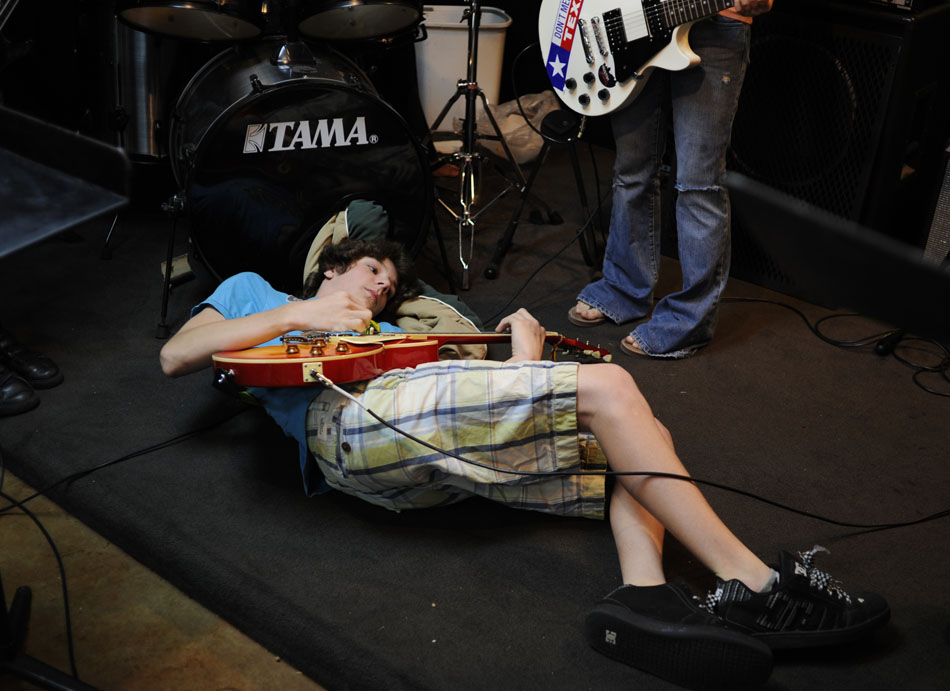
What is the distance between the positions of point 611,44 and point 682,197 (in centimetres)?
41

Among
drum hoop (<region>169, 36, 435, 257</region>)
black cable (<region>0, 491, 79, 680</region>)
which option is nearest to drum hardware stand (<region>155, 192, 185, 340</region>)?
drum hoop (<region>169, 36, 435, 257</region>)

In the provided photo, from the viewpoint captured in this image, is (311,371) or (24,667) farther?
(311,371)

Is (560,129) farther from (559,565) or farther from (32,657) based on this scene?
(32,657)

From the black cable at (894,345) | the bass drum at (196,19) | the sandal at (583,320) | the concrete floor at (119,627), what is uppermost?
the bass drum at (196,19)

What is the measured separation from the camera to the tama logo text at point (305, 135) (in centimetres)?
229

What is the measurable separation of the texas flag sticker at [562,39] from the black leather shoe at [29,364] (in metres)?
1.45

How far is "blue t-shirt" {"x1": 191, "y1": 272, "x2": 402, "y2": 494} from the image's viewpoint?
169 cm

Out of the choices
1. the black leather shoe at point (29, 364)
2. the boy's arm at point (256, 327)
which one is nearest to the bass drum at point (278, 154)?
the black leather shoe at point (29, 364)

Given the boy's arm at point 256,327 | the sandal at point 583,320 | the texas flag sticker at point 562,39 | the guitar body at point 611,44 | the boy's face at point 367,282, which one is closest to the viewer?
the boy's arm at point 256,327

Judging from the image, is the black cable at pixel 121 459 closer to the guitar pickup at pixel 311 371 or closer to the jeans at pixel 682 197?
the guitar pickup at pixel 311 371

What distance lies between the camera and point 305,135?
2.34 meters

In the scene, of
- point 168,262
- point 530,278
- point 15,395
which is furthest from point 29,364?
point 530,278

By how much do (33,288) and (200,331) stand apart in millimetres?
1174

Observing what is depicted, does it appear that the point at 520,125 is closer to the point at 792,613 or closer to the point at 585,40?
the point at 585,40
